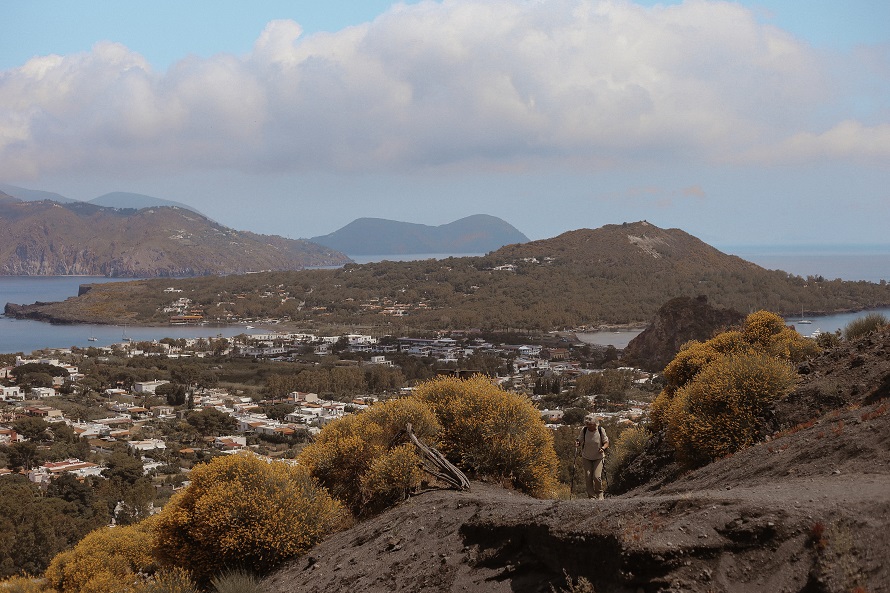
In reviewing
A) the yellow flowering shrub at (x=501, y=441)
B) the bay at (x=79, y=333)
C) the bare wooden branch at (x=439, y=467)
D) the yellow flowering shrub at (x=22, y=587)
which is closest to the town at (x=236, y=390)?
the yellow flowering shrub at (x=501, y=441)

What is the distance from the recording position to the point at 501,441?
10891mm

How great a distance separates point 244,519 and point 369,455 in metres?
2.13

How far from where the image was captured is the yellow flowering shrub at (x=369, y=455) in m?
10.2

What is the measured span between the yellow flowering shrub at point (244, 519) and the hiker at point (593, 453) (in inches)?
135

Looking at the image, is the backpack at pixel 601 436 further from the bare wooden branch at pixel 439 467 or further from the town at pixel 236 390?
the town at pixel 236 390

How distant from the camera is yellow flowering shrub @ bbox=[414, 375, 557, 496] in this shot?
35.8 ft

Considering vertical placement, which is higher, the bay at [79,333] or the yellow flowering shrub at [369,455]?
the yellow flowering shrub at [369,455]

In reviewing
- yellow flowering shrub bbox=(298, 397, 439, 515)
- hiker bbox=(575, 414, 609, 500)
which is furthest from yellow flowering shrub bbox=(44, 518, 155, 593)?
hiker bbox=(575, 414, 609, 500)

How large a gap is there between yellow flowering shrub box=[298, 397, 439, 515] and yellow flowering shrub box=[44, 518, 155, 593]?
4630 millimetres

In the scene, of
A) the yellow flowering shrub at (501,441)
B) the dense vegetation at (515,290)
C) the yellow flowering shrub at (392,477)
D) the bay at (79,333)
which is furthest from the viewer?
the dense vegetation at (515,290)

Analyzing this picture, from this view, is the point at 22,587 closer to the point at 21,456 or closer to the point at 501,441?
the point at 501,441

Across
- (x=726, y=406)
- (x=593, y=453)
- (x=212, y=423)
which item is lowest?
(x=212, y=423)

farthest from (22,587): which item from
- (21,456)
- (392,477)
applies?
(21,456)

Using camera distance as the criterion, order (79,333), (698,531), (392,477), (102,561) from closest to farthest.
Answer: (698,531), (392,477), (102,561), (79,333)
